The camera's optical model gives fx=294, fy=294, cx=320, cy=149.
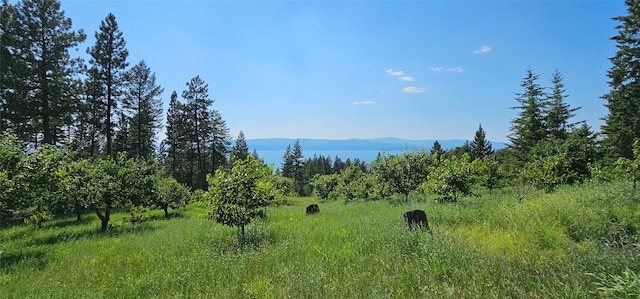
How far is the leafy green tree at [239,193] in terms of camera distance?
7984mm

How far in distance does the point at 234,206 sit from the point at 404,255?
4.65 metres

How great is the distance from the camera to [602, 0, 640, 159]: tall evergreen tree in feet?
85.2

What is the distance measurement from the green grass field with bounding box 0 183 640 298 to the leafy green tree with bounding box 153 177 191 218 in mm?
8042

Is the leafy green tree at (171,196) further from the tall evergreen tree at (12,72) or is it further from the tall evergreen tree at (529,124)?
the tall evergreen tree at (529,124)

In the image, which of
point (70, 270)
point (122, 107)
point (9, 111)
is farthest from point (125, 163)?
point (122, 107)

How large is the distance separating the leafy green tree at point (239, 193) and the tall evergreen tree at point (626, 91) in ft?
109

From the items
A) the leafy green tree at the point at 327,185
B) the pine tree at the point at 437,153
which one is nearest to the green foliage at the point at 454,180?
the pine tree at the point at 437,153

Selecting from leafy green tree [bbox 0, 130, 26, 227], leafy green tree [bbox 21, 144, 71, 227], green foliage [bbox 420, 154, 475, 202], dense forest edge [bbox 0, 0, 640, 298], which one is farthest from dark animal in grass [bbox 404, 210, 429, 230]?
leafy green tree [bbox 0, 130, 26, 227]

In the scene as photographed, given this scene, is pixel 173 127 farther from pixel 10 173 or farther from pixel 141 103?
pixel 10 173

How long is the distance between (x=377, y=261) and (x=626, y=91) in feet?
113

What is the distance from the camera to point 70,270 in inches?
242

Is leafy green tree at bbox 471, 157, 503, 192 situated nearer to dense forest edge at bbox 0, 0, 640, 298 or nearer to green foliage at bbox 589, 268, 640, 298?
dense forest edge at bbox 0, 0, 640, 298

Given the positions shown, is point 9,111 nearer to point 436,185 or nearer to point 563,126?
point 436,185

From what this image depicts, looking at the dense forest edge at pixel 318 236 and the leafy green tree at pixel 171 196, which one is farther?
the leafy green tree at pixel 171 196
